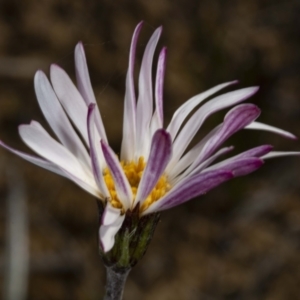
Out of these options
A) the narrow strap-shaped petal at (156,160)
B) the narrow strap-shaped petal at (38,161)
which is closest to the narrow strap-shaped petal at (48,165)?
the narrow strap-shaped petal at (38,161)

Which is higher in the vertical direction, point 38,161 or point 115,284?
point 38,161

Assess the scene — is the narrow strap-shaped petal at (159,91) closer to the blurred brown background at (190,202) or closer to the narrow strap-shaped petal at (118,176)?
the narrow strap-shaped petal at (118,176)

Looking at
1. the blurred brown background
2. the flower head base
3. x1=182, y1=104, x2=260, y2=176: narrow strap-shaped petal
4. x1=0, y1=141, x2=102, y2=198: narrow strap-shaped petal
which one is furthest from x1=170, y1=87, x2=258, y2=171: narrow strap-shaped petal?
the blurred brown background

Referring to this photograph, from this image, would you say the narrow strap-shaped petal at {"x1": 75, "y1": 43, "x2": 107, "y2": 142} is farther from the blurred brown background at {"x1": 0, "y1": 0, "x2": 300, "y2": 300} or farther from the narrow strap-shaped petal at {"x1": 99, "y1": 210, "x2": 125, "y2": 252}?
the blurred brown background at {"x1": 0, "y1": 0, "x2": 300, "y2": 300}

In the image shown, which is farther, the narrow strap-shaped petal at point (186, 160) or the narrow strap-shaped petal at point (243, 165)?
the narrow strap-shaped petal at point (186, 160)

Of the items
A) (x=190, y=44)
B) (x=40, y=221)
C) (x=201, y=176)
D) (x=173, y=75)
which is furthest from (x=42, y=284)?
(x=201, y=176)

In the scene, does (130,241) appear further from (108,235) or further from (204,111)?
(204,111)

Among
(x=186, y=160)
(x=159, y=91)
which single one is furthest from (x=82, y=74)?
(x=186, y=160)
